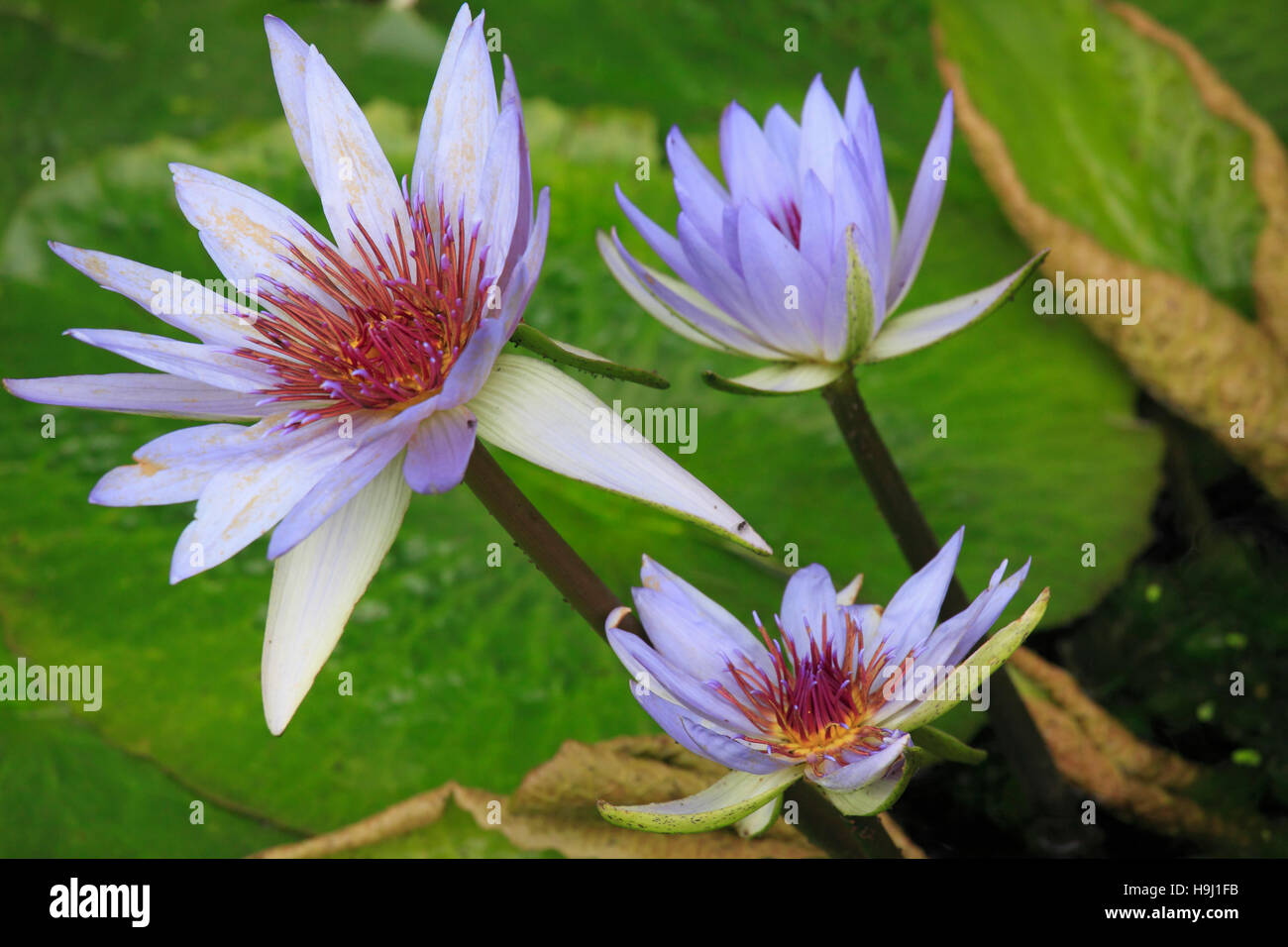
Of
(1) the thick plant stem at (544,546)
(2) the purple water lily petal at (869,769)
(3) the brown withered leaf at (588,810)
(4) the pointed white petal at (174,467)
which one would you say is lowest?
(3) the brown withered leaf at (588,810)

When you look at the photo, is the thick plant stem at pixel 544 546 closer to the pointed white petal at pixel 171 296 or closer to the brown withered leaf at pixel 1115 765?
the pointed white petal at pixel 171 296

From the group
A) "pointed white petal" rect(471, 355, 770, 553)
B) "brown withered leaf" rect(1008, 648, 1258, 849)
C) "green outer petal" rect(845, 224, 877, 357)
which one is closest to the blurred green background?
"brown withered leaf" rect(1008, 648, 1258, 849)

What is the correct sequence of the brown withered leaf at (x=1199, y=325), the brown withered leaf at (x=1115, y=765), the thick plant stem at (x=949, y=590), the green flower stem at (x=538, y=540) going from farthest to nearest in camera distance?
the brown withered leaf at (x=1199, y=325) < the brown withered leaf at (x=1115, y=765) < the thick plant stem at (x=949, y=590) < the green flower stem at (x=538, y=540)

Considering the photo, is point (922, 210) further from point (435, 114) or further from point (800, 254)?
point (435, 114)

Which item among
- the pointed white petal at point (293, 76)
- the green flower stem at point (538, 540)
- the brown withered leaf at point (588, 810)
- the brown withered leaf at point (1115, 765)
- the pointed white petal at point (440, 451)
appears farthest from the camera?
the brown withered leaf at point (1115, 765)

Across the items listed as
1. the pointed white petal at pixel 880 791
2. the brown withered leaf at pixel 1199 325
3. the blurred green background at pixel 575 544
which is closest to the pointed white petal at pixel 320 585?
the pointed white petal at pixel 880 791

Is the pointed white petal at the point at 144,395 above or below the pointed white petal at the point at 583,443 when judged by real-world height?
above
